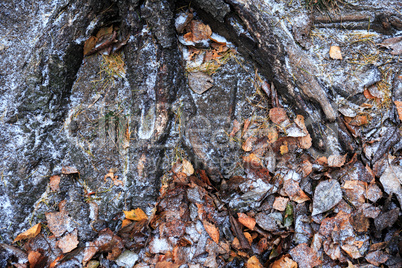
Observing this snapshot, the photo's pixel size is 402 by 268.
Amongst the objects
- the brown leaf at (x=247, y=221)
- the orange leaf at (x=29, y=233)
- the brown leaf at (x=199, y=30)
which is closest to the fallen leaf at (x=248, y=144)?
the brown leaf at (x=247, y=221)

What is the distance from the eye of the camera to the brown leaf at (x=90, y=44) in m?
2.09

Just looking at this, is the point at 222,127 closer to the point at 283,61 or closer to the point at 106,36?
the point at 283,61

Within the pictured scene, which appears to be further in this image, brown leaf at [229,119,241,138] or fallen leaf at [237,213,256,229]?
brown leaf at [229,119,241,138]

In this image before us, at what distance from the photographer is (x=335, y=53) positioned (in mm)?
2152

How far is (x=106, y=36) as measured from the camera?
2109mm

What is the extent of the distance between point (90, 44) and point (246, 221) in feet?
6.07

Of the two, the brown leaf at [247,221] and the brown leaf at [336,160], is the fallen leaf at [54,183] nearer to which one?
the brown leaf at [247,221]

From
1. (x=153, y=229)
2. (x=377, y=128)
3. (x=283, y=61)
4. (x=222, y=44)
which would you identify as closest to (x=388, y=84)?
(x=377, y=128)

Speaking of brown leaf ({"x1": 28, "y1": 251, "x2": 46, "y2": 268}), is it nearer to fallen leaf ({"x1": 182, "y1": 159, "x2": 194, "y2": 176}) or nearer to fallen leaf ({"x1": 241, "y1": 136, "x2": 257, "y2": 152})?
fallen leaf ({"x1": 182, "y1": 159, "x2": 194, "y2": 176})

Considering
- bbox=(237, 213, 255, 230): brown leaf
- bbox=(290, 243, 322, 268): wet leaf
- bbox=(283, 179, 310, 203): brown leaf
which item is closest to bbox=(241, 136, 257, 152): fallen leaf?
bbox=(283, 179, 310, 203): brown leaf

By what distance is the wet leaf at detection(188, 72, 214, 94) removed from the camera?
2160mm

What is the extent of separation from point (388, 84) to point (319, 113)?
60 cm

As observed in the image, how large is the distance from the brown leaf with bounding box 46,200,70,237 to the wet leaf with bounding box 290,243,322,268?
1691 mm

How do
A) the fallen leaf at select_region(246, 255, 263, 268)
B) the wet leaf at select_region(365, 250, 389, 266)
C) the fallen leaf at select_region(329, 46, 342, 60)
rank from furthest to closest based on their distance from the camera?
the fallen leaf at select_region(329, 46, 342, 60), the fallen leaf at select_region(246, 255, 263, 268), the wet leaf at select_region(365, 250, 389, 266)
